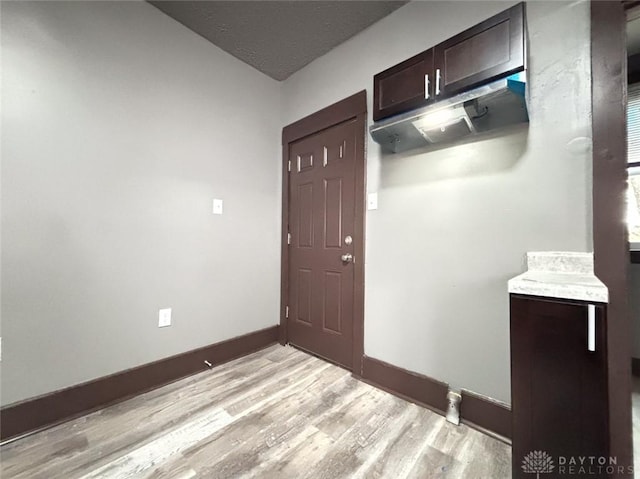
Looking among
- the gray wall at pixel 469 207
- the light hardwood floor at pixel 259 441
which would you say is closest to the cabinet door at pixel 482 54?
the gray wall at pixel 469 207

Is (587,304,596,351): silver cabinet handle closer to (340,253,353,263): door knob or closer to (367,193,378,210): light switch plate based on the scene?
(367,193,378,210): light switch plate

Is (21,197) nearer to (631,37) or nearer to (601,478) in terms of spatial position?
(601,478)

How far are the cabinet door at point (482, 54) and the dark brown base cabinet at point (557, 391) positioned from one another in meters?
1.01

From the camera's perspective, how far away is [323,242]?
213 centimetres

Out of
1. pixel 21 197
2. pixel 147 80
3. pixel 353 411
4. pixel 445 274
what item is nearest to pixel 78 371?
pixel 21 197

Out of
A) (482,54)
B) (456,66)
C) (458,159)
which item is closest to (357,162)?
(458,159)

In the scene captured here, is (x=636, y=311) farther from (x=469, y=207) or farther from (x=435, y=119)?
(x=435, y=119)

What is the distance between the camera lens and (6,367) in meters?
1.24

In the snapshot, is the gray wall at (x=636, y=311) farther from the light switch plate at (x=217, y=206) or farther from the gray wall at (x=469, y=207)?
the light switch plate at (x=217, y=206)

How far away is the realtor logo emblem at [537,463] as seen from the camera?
0.81 meters

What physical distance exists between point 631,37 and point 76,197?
3765 millimetres

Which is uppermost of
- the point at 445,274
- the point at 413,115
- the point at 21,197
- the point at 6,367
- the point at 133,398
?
the point at 413,115

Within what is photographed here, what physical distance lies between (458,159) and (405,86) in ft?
1.72

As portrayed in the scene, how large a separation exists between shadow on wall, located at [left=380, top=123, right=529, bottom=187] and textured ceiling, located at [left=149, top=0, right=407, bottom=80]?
99 cm
